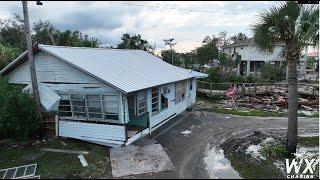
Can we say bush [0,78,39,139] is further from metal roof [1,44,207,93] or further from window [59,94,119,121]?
metal roof [1,44,207,93]

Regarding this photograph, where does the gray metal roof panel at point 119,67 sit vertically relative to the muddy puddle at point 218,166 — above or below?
above

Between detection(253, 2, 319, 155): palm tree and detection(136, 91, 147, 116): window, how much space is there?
6.06 m

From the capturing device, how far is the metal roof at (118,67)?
14531mm

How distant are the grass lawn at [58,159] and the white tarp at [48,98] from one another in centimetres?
161

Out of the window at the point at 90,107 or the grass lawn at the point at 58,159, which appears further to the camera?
the window at the point at 90,107

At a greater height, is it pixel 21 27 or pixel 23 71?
Result: pixel 21 27

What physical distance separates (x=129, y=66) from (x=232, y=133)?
22.2 feet

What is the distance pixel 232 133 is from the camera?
57.7 ft

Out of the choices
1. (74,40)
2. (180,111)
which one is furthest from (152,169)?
(74,40)

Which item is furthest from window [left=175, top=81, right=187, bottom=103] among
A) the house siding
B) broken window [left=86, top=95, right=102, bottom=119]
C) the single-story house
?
broken window [left=86, top=95, right=102, bottom=119]

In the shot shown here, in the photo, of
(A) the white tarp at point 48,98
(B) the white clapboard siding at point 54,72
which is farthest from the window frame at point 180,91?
(A) the white tarp at point 48,98

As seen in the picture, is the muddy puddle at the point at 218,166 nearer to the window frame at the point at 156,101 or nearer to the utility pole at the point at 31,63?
the window frame at the point at 156,101

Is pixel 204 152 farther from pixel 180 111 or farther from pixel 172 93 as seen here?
pixel 180 111

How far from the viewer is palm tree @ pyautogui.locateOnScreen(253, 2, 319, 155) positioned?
13164 millimetres
